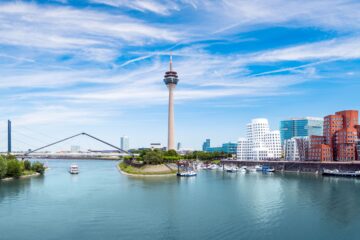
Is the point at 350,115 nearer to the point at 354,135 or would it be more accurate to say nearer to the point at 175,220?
the point at 354,135

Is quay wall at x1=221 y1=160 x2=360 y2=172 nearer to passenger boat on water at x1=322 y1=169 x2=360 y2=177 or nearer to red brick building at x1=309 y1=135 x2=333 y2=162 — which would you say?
passenger boat on water at x1=322 y1=169 x2=360 y2=177

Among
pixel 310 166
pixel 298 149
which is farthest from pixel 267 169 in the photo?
pixel 298 149

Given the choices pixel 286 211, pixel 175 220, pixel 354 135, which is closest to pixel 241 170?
pixel 354 135

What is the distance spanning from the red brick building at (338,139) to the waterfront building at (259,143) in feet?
53.6

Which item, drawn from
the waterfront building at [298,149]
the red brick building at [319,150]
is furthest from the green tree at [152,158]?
the waterfront building at [298,149]

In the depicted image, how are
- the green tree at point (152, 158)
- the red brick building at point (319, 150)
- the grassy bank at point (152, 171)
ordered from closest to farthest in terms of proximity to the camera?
the grassy bank at point (152, 171) < the green tree at point (152, 158) < the red brick building at point (319, 150)

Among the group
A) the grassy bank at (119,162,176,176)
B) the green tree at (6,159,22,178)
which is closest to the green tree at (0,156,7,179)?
the green tree at (6,159,22,178)

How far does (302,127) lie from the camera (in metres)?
112

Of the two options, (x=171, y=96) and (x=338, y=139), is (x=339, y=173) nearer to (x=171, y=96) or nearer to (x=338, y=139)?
(x=338, y=139)

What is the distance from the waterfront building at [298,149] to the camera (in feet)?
209

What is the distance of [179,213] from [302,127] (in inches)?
3828

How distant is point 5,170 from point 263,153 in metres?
50.4

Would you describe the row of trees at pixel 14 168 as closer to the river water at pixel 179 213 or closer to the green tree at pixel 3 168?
the green tree at pixel 3 168

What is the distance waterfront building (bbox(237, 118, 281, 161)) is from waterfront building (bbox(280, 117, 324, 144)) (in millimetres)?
33925
